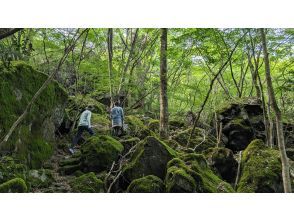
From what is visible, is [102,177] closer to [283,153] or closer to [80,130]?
[80,130]

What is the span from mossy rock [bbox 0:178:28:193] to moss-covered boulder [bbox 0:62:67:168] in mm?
1192

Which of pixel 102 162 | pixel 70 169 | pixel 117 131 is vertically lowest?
pixel 70 169

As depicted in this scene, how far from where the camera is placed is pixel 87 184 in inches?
260

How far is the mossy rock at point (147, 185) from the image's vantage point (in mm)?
6148

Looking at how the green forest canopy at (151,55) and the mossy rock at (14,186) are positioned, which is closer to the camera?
the mossy rock at (14,186)

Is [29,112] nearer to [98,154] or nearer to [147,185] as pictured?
[98,154]

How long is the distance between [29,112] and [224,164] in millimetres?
→ 5080

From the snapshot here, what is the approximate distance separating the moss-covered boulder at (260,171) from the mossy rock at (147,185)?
2.10 metres

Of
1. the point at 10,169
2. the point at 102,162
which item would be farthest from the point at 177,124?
the point at 10,169

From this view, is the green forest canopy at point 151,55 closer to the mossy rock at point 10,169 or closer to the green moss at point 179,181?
the mossy rock at point 10,169

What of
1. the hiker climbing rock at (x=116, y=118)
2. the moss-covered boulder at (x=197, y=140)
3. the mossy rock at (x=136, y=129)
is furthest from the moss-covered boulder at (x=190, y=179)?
the hiker climbing rock at (x=116, y=118)

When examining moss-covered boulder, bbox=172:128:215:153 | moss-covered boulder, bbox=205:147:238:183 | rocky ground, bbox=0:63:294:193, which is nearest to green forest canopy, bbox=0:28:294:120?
moss-covered boulder, bbox=172:128:215:153

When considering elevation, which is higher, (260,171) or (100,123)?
(100,123)
